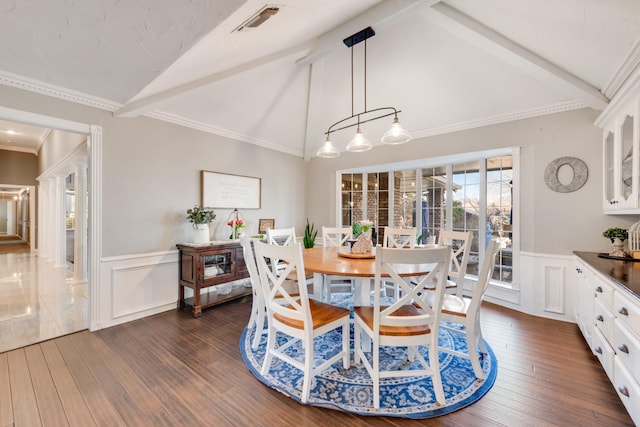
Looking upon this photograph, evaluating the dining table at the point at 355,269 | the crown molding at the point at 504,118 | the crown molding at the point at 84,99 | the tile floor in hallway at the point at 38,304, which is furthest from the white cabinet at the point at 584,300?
the tile floor in hallway at the point at 38,304

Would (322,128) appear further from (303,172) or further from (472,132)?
(472,132)

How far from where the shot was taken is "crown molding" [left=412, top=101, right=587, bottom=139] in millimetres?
3020

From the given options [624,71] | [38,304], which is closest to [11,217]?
[38,304]

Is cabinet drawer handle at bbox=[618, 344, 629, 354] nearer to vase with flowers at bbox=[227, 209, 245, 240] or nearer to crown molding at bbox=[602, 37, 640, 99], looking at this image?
crown molding at bbox=[602, 37, 640, 99]

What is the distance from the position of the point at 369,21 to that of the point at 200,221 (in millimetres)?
2905

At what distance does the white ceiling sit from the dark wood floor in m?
2.40

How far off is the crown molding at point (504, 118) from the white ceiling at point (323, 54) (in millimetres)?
12

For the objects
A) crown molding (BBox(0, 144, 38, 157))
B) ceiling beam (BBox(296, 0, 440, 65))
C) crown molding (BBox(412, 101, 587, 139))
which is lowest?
crown molding (BBox(412, 101, 587, 139))

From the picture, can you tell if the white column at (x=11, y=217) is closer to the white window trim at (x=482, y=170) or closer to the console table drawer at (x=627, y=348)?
the white window trim at (x=482, y=170)

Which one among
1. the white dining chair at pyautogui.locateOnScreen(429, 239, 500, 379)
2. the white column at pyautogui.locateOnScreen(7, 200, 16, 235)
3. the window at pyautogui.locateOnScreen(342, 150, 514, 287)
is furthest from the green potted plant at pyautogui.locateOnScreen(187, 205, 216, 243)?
the white column at pyautogui.locateOnScreen(7, 200, 16, 235)

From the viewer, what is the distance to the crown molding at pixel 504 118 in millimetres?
3020

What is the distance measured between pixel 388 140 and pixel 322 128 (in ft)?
8.15

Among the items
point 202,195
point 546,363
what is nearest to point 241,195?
point 202,195

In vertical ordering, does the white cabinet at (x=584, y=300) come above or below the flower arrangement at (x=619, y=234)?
below
